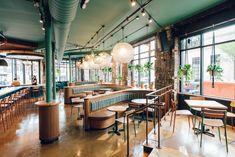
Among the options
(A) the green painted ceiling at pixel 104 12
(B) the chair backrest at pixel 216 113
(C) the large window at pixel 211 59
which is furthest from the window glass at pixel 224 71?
(B) the chair backrest at pixel 216 113

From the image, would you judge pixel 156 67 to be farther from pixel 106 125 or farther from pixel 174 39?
pixel 106 125

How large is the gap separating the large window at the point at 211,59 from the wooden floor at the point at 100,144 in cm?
141

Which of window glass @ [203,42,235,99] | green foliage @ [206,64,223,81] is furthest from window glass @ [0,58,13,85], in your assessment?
window glass @ [203,42,235,99]

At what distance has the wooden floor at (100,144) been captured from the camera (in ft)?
9.37

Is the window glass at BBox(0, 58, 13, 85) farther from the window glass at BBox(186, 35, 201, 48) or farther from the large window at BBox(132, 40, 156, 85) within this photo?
the window glass at BBox(186, 35, 201, 48)

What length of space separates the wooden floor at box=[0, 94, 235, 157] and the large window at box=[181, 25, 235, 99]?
4.62 ft

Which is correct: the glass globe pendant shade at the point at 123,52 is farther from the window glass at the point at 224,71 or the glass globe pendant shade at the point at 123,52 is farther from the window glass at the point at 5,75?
the window glass at the point at 5,75

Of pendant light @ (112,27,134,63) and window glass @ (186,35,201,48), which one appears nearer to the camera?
pendant light @ (112,27,134,63)

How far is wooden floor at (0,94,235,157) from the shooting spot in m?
2.86

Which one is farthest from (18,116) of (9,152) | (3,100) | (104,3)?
(104,3)

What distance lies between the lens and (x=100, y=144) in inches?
143

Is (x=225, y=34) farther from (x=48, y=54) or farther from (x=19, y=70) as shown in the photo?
(x=19, y=70)

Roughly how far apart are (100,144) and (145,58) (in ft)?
18.8

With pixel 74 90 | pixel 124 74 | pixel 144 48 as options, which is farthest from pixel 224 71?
pixel 74 90
